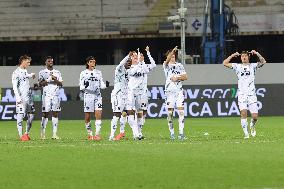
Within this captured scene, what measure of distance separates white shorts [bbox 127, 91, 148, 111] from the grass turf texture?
8.85 ft

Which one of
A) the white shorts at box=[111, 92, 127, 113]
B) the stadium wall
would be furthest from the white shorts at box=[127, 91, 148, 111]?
the stadium wall

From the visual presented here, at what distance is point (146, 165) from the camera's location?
617 inches

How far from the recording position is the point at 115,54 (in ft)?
192

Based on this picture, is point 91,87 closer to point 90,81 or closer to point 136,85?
point 90,81

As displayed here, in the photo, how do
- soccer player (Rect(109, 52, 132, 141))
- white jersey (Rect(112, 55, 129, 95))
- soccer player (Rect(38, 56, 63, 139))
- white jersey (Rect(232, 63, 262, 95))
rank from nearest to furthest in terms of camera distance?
soccer player (Rect(109, 52, 132, 141)), white jersey (Rect(232, 63, 262, 95)), white jersey (Rect(112, 55, 129, 95)), soccer player (Rect(38, 56, 63, 139))

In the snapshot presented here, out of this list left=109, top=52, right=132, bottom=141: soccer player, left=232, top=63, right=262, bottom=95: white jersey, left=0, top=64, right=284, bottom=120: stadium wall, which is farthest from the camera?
left=0, top=64, right=284, bottom=120: stadium wall

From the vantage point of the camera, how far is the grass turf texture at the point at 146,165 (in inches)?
513

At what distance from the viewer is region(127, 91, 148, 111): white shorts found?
24906mm

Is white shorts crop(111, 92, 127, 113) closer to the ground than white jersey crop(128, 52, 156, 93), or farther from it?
closer to the ground

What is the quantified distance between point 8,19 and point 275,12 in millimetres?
16613

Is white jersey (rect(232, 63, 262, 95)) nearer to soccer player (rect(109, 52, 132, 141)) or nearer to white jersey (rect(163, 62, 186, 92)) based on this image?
white jersey (rect(163, 62, 186, 92))

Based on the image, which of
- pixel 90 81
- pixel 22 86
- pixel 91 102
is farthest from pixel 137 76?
pixel 22 86

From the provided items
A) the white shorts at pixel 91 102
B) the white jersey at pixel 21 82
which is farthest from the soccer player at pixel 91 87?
the white jersey at pixel 21 82

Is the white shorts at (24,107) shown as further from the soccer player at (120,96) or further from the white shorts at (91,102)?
the soccer player at (120,96)
